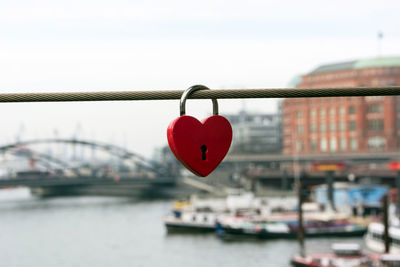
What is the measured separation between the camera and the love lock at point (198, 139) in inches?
104

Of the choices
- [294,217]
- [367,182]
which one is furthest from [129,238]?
[367,182]

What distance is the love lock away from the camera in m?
2.64

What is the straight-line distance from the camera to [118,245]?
179ft

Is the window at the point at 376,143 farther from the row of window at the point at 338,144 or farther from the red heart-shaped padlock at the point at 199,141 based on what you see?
the red heart-shaped padlock at the point at 199,141

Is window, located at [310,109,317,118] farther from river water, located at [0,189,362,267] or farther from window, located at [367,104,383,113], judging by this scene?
river water, located at [0,189,362,267]

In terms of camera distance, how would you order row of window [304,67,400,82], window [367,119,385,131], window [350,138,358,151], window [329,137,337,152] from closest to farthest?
row of window [304,67,400,82]
window [367,119,385,131]
window [350,138,358,151]
window [329,137,337,152]

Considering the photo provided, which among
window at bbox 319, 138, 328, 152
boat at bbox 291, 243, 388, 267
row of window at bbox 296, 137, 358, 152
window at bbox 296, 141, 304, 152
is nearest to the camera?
boat at bbox 291, 243, 388, 267

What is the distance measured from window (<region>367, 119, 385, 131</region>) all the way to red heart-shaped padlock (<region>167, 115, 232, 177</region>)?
99.1 meters

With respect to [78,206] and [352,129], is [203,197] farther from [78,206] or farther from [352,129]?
[352,129]

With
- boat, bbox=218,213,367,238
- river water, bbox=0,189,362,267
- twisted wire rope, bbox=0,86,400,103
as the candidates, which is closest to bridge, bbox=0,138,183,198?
river water, bbox=0,189,362,267

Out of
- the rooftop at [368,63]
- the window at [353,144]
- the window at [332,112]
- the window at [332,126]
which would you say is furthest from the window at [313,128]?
the rooftop at [368,63]

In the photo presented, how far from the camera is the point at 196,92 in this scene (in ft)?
9.12

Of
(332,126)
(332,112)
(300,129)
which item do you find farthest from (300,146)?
(332,112)

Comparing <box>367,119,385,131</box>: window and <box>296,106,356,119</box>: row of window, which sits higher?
<box>296,106,356,119</box>: row of window
